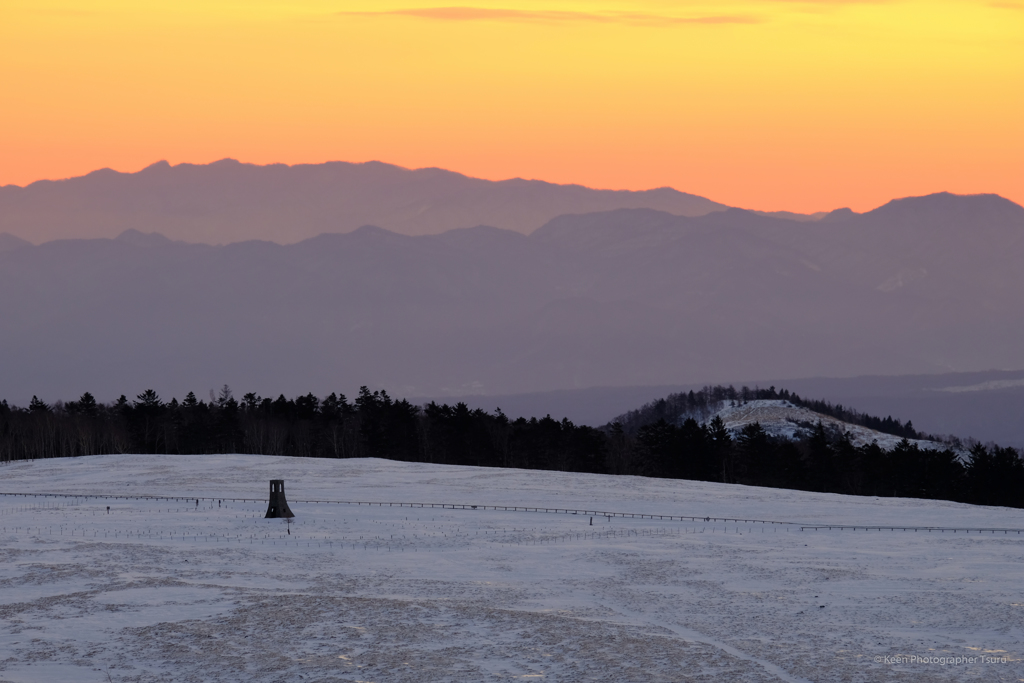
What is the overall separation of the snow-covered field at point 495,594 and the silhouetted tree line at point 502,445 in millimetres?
42221

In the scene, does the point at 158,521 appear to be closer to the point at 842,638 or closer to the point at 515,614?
the point at 515,614

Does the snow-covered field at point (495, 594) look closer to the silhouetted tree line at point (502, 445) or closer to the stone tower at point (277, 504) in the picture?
the stone tower at point (277, 504)

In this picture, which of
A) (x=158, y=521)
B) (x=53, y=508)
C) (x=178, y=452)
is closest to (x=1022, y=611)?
(x=158, y=521)

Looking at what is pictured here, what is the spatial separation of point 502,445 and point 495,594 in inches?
4409

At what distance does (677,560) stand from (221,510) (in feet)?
124

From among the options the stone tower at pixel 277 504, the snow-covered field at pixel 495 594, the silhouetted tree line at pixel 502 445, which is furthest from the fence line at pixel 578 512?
the silhouetted tree line at pixel 502 445

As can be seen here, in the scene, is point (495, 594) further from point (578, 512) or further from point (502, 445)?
point (502, 445)

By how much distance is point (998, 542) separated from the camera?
76.4 m

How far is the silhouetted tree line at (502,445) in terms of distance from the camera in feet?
457

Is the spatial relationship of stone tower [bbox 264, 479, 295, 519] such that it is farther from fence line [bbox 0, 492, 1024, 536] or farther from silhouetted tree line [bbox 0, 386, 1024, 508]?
silhouetted tree line [bbox 0, 386, 1024, 508]

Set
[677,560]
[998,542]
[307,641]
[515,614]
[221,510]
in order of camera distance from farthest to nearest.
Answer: [221,510] → [998,542] → [677,560] → [515,614] → [307,641]

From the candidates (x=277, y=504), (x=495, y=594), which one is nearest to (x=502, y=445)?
(x=277, y=504)

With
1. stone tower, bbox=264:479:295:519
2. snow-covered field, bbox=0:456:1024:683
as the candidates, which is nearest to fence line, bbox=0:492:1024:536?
snow-covered field, bbox=0:456:1024:683

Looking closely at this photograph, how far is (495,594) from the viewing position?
5866cm
